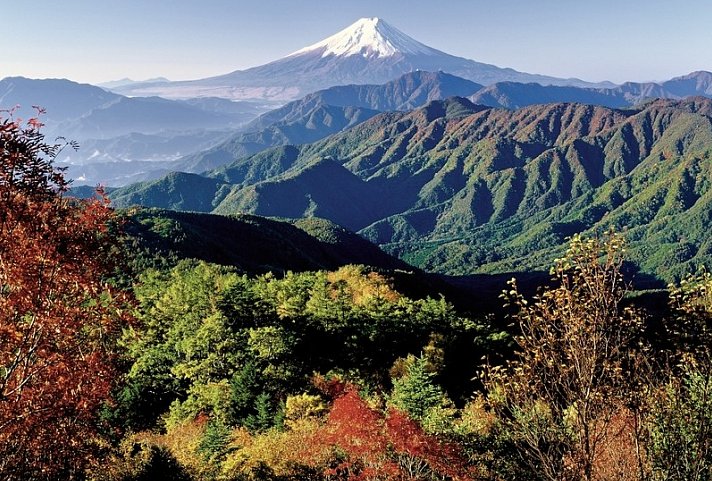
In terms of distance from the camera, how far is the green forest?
1444 cm

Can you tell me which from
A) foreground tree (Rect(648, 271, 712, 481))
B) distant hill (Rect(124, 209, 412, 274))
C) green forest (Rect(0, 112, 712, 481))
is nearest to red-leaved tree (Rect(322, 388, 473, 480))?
green forest (Rect(0, 112, 712, 481))

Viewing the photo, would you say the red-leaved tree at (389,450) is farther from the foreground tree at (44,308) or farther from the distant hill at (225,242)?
the distant hill at (225,242)

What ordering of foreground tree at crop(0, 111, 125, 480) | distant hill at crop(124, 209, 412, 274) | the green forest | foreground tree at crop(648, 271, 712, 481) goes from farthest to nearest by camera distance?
distant hill at crop(124, 209, 412, 274), foreground tree at crop(648, 271, 712, 481), the green forest, foreground tree at crop(0, 111, 125, 480)

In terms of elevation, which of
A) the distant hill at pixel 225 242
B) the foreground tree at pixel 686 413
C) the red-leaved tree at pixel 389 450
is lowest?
the distant hill at pixel 225 242

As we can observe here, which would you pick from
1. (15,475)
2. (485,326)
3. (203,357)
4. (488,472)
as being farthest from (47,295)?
(485,326)

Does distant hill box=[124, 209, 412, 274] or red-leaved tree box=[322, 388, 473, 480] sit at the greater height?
red-leaved tree box=[322, 388, 473, 480]

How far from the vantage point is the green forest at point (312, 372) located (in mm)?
14438

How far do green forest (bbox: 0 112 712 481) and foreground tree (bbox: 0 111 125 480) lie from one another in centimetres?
6

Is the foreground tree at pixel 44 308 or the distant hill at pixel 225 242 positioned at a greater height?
the foreground tree at pixel 44 308

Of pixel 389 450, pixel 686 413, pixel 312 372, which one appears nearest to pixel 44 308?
pixel 389 450

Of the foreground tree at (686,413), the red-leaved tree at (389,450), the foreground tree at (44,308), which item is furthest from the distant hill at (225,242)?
the foreground tree at (686,413)

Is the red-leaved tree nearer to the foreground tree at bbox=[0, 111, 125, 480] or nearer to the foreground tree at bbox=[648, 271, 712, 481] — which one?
the foreground tree at bbox=[648, 271, 712, 481]

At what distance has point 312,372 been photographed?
4875cm

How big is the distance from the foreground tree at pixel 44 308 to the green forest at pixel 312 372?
58 mm
